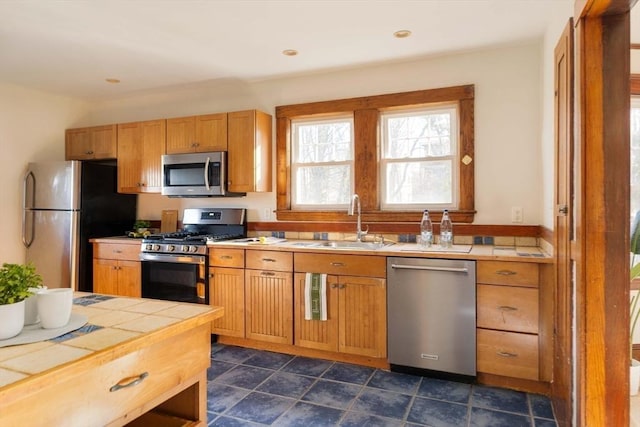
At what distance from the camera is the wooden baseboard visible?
9.67ft

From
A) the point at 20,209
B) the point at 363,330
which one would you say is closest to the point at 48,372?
the point at 363,330

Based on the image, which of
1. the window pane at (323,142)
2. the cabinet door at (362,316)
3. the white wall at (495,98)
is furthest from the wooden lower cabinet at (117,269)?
the white wall at (495,98)

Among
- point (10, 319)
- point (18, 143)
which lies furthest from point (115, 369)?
point (18, 143)

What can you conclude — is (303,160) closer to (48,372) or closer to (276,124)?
(276,124)

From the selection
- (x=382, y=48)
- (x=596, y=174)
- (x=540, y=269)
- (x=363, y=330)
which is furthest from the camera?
(x=382, y=48)

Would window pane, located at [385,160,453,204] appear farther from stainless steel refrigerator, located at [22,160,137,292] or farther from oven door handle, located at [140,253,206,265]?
stainless steel refrigerator, located at [22,160,137,292]

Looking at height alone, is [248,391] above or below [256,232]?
below

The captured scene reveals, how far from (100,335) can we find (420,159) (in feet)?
9.29

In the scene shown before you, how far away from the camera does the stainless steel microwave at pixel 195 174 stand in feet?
12.1

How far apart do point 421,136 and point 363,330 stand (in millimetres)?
1624

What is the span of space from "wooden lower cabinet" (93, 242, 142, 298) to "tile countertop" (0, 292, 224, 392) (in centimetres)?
237

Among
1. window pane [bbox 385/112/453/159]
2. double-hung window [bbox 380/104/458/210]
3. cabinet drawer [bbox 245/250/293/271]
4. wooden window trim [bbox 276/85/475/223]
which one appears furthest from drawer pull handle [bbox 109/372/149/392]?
window pane [bbox 385/112/453/159]

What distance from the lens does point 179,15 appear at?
259cm

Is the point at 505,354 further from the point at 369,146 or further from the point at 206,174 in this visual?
the point at 206,174
